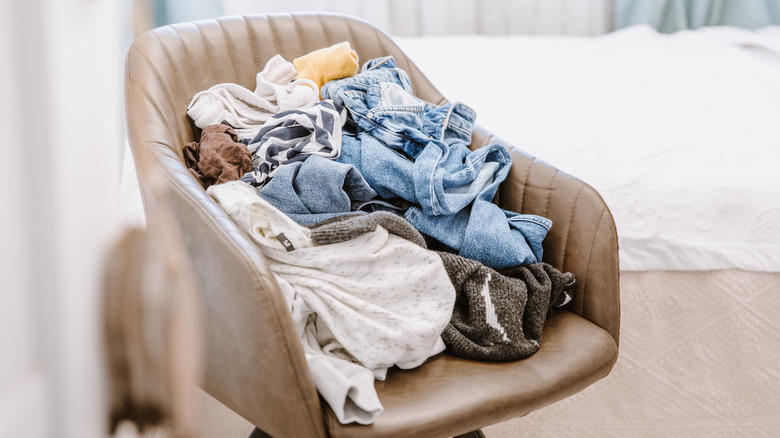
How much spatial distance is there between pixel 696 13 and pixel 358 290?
2.42m

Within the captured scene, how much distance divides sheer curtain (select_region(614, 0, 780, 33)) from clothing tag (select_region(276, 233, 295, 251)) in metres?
2.26

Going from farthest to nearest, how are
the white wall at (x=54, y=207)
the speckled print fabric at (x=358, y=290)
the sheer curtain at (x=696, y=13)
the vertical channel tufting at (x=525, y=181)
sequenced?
the sheer curtain at (x=696, y=13) → the vertical channel tufting at (x=525, y=181) → the speckled print fabric at (x=358, y=290) → the white wall at (x=54, y=207)

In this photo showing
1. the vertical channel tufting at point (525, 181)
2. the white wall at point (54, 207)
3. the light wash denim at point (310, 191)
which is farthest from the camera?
the vertical channel tufting at point (525, 181)

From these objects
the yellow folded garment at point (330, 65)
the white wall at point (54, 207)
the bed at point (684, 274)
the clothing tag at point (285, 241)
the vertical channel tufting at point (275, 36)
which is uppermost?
the white wall at point (54, 207)

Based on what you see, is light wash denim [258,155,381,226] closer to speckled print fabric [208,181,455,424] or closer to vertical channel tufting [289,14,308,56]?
speckled print fabric [208,181,455,424]

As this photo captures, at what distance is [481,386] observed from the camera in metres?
0.83

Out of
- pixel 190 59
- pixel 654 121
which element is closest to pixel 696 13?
pixel 654 121

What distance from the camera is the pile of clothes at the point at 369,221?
2.78 feet

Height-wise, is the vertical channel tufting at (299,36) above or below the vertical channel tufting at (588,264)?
above

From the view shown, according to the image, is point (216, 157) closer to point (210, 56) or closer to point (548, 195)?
point (210, 56)

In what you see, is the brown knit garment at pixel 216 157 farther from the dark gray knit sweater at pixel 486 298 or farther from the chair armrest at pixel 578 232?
the chair armrest at pixel 578 232

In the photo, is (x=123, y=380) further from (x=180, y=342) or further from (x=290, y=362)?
(x=290, y=362)

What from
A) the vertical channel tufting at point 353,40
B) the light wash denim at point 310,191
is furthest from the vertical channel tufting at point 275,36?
the light wash denim at point 310,191

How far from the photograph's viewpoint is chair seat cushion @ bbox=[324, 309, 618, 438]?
0.76 metres
